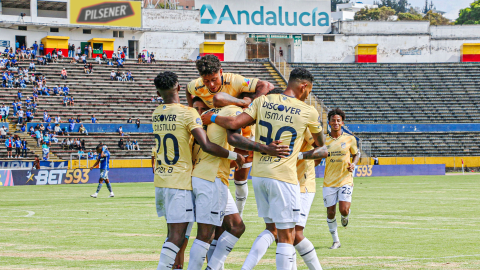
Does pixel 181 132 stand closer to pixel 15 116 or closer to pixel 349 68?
pixel 15 116

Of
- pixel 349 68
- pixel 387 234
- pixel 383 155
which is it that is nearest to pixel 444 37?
pixel 349 68

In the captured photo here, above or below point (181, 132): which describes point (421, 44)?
above

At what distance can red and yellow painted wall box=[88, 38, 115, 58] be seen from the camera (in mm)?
62688

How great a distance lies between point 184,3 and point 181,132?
90.3 meters

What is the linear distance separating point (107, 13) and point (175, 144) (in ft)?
193

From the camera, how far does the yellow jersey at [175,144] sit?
25.0ft

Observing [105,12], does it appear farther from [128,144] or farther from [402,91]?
[402,91]

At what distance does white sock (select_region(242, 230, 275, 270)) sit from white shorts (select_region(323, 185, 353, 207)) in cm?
508

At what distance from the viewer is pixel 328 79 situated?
61.6m

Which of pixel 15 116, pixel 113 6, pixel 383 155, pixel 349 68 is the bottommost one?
pixel 383 155

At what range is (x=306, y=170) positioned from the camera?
355 inches

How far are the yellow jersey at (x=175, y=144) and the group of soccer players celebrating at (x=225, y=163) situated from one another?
0.01 m

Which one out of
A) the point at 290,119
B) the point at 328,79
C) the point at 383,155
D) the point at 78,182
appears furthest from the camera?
the point at 328,79

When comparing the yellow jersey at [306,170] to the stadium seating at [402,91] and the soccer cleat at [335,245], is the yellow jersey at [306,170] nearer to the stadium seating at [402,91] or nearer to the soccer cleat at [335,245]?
the soccer cleat at [335,245]
